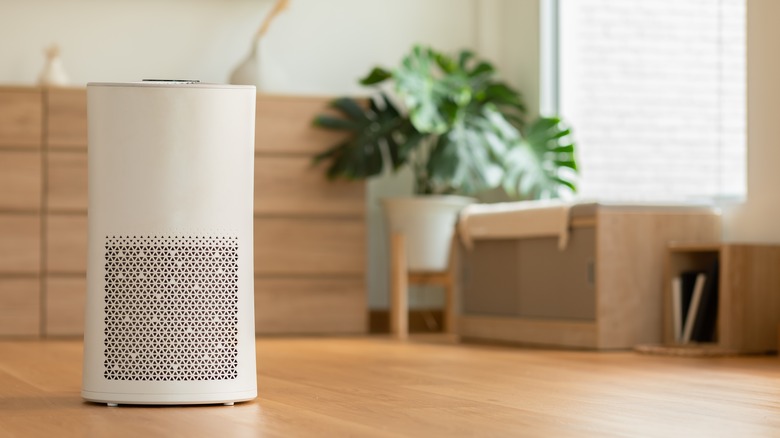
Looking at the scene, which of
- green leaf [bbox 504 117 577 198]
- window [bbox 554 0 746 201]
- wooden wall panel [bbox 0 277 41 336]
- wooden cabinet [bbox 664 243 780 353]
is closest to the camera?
wooden cabinet [bbox 664 243 780 353]

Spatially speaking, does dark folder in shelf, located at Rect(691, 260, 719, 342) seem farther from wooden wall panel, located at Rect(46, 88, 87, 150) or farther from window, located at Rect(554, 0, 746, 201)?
wooden wall panel, located at Rect(46, 88, 87, 150)

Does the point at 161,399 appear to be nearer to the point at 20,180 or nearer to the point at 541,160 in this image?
the point at 20,180

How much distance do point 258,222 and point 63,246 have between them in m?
0.83

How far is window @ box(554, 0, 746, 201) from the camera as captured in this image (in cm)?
475

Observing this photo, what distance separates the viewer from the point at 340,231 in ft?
18.2

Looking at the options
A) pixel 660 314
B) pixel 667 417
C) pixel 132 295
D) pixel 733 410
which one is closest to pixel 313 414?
pixel 132 295

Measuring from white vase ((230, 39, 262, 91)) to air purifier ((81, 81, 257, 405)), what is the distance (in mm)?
Answer: 3210

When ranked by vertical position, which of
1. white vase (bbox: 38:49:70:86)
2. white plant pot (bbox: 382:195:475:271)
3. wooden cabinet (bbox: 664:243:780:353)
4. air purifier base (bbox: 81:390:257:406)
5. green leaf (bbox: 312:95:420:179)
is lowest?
air purifier base (bbox: 81:390:257:406)

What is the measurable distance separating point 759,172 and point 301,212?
6.76ft

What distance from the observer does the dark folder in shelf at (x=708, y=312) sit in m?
4.18

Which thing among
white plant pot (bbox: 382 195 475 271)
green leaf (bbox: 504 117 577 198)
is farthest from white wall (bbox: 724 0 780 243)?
white plant pot (bbox: 382 195 475 271)

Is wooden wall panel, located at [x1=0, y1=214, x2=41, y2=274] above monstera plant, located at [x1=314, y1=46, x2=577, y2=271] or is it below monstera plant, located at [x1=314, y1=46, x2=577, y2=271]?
below

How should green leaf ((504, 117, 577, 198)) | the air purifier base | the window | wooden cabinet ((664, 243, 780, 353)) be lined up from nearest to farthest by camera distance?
1. the air purifier base
2. wooden cabinet ((664, 243, 780, 353))
3. the window
4. green leaf ((504, 117, 577, 198))

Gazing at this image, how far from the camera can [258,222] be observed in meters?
5.45
